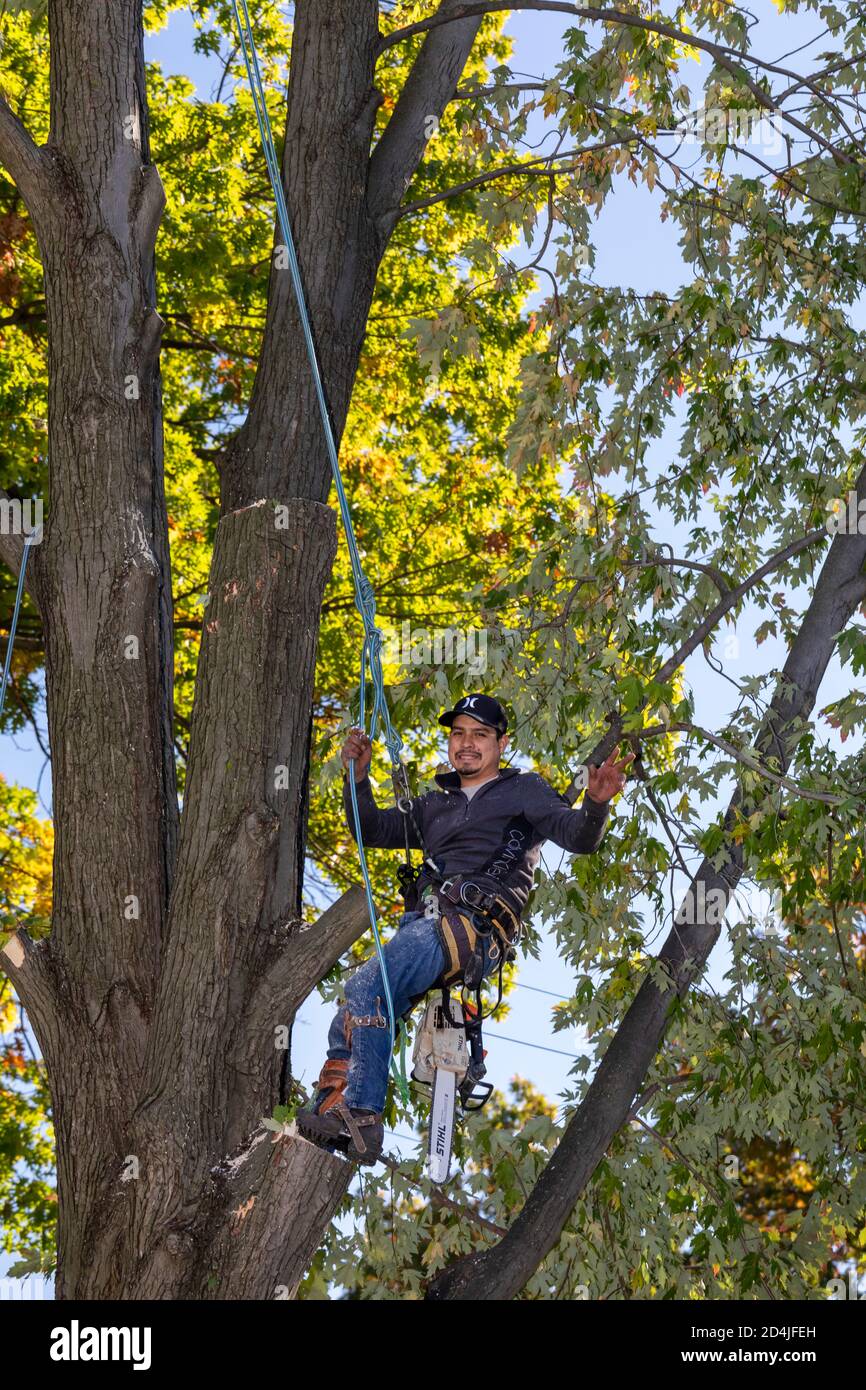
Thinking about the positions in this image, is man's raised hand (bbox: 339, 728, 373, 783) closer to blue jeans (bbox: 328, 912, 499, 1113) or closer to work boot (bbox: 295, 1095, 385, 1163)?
blue jeans (bbox: 328, 912, 499, 1113)

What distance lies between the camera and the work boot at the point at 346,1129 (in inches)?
202

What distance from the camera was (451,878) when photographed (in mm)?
5766

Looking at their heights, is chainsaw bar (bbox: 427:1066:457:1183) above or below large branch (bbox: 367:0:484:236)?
below

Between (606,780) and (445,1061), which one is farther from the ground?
(606,780)

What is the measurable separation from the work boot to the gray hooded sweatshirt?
2.99 feet

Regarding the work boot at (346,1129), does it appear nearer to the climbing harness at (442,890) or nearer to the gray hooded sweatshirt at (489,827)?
the climbing harness at (442,890)

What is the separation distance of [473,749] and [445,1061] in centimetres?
119

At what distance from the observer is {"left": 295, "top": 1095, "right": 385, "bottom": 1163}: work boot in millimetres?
5133

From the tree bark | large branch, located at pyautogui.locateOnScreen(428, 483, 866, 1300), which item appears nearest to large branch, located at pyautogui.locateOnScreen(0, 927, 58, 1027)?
the tree bark

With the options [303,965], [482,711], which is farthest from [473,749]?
[303,965]

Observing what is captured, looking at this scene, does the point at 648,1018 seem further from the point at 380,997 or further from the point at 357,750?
the point at 357,750

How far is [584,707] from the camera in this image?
24.4 feet
